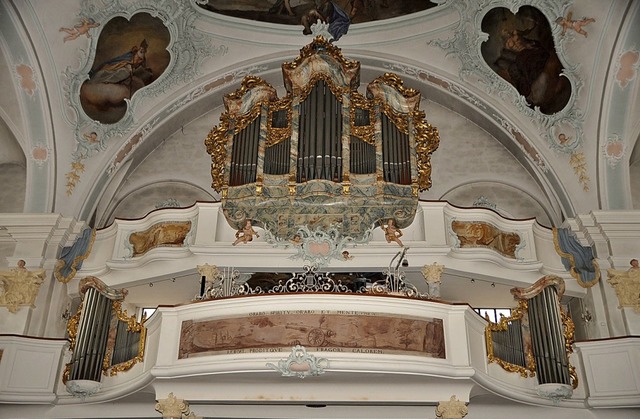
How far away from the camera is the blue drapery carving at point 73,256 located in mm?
13633

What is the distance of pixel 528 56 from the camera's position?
584 inches

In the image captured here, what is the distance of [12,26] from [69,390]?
7.18m

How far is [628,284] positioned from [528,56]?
5.13m

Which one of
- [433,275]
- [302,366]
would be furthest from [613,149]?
[302,366]

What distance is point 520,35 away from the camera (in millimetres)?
14703

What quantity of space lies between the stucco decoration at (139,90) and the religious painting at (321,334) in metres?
6.21

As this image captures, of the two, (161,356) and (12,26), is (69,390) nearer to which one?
(161,356)

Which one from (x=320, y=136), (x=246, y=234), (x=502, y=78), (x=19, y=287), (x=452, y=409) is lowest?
(x=452, y=409)

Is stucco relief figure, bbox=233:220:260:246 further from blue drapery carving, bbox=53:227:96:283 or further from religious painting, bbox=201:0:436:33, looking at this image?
religious painting, bbox=201:0:436:33

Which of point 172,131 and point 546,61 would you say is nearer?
point 546,61

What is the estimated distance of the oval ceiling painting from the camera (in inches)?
607

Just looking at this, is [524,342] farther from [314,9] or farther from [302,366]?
[314,9]

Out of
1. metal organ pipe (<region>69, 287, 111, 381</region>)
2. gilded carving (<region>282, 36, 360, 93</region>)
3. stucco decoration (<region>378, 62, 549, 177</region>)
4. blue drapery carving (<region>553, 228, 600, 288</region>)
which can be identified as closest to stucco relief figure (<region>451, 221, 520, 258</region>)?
blue drapery carving (<region>553, 228, 600, 288</region>)

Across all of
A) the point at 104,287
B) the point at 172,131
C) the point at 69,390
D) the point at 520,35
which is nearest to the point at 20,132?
the point at 172,131
